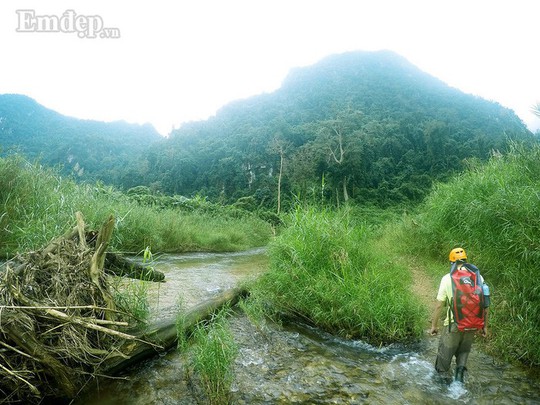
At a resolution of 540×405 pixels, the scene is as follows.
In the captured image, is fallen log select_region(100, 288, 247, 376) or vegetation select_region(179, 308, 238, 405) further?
fallen log select_region(100, 288, 247, 376)

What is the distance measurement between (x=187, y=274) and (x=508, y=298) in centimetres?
684

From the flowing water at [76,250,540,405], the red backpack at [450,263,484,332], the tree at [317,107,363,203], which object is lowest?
the flowing water at [76,250,540,405]

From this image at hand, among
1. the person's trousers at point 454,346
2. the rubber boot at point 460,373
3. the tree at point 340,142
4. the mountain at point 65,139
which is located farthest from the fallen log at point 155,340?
the mountain at point 65,139

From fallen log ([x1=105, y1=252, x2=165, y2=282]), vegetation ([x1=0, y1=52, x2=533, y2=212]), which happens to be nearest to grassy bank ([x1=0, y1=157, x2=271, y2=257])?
fallen log ([x1=105, y1=252, x2=165, y2=282])

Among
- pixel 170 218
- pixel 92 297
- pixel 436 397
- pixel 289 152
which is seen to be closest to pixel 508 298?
pixel 436 397

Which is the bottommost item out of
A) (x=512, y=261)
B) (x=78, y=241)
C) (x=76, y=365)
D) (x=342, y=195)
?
(x=342, y=195)

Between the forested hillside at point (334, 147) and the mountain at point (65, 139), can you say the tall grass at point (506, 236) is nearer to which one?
the forested hillside at point (334, 147)

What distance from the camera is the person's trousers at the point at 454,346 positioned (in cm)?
390

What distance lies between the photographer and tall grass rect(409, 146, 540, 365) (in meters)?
4.32

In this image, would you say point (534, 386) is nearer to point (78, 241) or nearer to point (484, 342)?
point (484, 342)

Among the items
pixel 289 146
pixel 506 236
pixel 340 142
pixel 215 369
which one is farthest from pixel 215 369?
pixel 289 146

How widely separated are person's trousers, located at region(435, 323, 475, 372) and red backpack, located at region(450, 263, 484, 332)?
13 centimetres

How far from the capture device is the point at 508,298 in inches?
184

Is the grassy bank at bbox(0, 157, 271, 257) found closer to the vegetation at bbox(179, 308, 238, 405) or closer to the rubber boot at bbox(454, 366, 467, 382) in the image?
the vegetation at bbox(179, 308, 238, 405)
